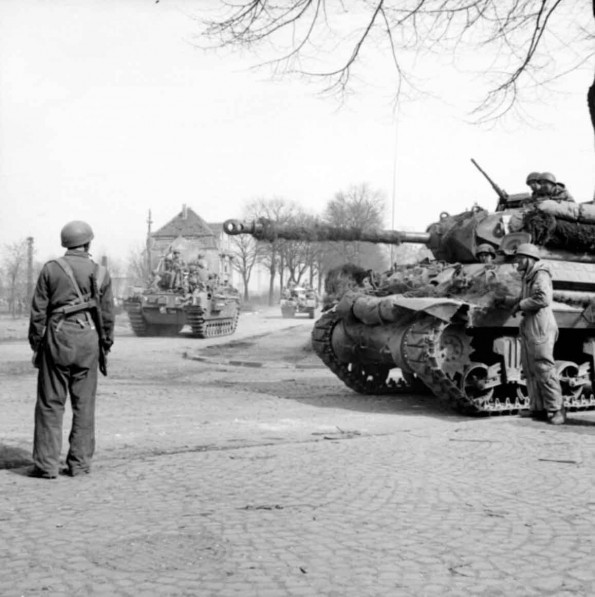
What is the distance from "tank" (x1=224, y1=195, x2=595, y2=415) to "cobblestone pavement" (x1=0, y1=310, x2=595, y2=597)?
4.12 feet

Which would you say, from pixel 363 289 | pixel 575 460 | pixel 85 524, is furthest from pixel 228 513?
pixel 363 289

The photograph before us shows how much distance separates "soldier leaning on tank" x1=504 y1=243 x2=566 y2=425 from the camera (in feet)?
28.9

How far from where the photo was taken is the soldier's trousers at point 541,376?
8.79 meters

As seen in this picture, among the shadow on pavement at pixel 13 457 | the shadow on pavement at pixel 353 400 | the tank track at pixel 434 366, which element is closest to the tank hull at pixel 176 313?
the shadow on pavement at pixel 353 400

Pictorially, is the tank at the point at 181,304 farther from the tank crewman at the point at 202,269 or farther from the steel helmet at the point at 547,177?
the steel helmet at the point at 547,177

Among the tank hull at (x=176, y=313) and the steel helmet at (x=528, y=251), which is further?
the tank hull at (x=176, y=313)

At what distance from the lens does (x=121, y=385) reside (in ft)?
39.5

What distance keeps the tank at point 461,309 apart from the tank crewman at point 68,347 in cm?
438

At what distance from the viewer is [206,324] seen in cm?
2564

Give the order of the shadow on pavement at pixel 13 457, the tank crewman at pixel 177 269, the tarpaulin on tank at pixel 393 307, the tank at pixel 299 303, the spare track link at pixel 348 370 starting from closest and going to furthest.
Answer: the shadow on pavement at pixel 13 457, the tarpaulin on tank at pixel 393 307, the spare track link at pixel 348 370, the tank crewman at pixel 177 269, the tank at pixel 299 303

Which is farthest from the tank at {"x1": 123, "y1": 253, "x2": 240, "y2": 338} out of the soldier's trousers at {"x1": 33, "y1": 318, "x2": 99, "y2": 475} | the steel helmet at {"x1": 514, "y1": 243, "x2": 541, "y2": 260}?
the soldier's trousers at {"x1": 33, "y1": 318, "x2": 99, "y2": 475}

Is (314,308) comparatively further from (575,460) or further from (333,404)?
(575,460)

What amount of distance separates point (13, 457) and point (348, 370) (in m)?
6.24

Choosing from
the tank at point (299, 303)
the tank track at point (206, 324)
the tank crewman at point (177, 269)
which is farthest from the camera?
the tank at point (299, 303)
